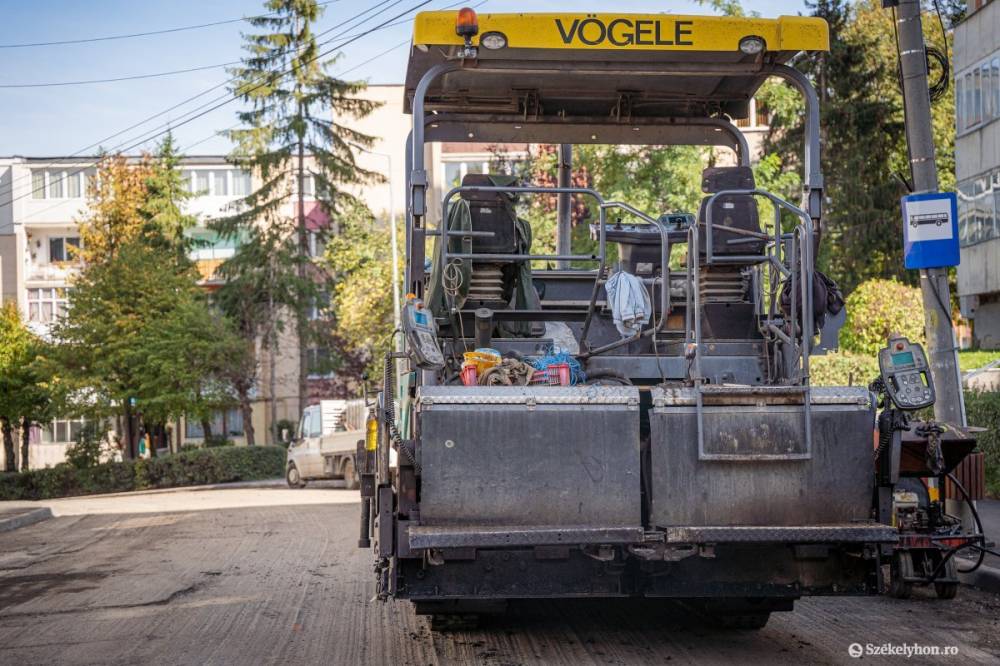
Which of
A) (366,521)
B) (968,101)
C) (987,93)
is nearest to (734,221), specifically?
(366,521)

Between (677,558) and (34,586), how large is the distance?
304 inches

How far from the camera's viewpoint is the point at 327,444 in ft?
94.9

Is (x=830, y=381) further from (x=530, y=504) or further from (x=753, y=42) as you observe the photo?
(x=530, y=504)

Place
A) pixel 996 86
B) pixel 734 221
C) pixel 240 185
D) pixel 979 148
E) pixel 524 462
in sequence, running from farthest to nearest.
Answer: pixel 240 185, pixel 979 148, pixel 996 86, pixel 734 221, pixel 524 462

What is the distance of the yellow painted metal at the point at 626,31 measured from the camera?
24.2 feet

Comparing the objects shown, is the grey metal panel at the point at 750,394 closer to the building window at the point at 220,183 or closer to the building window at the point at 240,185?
the building window at the point at 240,185

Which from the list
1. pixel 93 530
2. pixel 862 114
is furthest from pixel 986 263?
pixel 93 530

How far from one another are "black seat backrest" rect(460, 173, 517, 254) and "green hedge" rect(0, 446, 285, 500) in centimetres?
3075

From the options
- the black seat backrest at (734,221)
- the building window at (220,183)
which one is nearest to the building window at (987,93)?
the black seat backrest at (734,221)

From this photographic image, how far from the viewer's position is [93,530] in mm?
18297

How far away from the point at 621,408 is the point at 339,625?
333 cm

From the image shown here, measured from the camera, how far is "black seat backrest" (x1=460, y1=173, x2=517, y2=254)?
8094 millimetres

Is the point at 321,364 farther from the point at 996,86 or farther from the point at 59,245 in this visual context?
the point at 996,86

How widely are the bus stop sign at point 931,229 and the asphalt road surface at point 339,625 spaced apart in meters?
3.00
